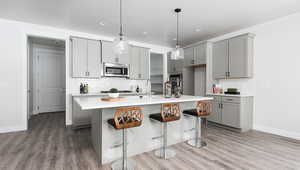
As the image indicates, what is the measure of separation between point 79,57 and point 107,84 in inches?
45.7

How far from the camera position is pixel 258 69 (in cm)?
376

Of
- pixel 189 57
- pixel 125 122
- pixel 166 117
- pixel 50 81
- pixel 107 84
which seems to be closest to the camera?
pixel 125 122

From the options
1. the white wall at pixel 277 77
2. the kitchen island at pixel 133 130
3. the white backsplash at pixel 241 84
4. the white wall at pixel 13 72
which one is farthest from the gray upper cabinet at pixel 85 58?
the white wall at pixel 277 77

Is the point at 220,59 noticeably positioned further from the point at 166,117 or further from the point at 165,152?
the point at 165,152

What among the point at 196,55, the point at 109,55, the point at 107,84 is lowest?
the point at 107,84

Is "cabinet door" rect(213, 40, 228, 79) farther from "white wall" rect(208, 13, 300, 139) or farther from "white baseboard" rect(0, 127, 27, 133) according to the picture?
"white baseboard" rect(0, 127, 27, 133)

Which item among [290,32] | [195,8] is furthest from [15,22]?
[290,32]

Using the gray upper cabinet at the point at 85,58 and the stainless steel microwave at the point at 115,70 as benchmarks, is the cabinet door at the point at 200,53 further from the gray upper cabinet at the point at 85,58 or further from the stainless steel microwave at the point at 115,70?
the gray upper cabinet at the point at 85,58

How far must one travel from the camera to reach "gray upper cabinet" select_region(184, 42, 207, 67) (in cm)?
466

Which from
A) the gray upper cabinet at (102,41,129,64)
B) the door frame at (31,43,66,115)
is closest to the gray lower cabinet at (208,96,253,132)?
the gray upper cabinet at (102,41,129,64)

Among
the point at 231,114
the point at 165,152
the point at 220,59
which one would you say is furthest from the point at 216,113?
the point at 165,152

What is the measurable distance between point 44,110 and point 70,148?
14.5 feet

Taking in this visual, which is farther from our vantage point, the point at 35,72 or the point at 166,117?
the point at 35,72

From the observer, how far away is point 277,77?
3.45m
